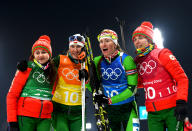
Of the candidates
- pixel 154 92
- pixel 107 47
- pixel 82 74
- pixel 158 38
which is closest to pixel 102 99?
pixel 82 74

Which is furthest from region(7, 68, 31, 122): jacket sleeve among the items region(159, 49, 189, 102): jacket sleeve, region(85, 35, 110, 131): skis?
region(159, 49, 189, 102): jacket sleeve

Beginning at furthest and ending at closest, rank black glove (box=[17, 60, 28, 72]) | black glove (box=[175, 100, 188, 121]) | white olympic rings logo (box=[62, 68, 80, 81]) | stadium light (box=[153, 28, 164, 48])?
stadium light (box=[153, 28, 164, 48]) < white olympic rings logo (box=[62, 68, 80, 81]) < black glove (box=[17, 60, 28, 72]) < black glove (box=[175, 100, 188, 121])

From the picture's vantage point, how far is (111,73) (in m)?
2.89

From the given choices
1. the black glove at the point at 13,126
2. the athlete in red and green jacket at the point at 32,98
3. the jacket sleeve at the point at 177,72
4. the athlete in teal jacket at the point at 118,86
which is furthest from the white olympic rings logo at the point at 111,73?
the black glove at the point at 13,126

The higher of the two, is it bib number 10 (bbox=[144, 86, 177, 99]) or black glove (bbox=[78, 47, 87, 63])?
black glove (bbox=[78, 47, 87, 63])

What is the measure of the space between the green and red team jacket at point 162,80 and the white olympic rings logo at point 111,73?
0.31 metres

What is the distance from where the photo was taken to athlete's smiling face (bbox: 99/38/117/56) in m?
3.06

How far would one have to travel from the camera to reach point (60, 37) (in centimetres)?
1639

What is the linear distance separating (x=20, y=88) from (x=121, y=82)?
1386 millimetres

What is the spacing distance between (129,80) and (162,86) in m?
0.44

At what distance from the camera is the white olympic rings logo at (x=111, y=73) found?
2869 mm

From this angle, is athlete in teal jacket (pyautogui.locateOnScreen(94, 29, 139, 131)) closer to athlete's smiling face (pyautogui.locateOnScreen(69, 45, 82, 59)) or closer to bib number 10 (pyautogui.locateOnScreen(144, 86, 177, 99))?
bib number 10 (pyautogui.locateOnScreen(144, 86, 177, 99))

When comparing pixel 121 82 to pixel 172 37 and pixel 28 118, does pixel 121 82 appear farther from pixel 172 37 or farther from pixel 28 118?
pixel 172 37

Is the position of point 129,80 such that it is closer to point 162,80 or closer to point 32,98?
point 162,80
